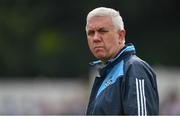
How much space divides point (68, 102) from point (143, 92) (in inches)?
738

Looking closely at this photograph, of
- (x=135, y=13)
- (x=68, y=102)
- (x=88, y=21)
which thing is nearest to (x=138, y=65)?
(x=88, y=21)

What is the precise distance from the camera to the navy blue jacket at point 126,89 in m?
6.11

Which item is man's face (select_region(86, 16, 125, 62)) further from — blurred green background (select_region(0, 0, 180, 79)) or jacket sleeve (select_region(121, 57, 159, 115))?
blurred green background (select_region(0, 0, 180, 79))

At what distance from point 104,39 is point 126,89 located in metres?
0.50

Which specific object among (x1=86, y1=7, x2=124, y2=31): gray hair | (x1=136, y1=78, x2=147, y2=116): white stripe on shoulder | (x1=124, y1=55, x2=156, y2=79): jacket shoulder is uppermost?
(x1=86, y1=7, x2=124, y2=31): gray hair

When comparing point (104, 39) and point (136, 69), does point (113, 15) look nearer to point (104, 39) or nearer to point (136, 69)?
point (104, 39)

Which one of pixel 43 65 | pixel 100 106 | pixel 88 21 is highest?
pixel 88 21

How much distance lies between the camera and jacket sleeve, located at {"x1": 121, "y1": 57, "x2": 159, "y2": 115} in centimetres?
610

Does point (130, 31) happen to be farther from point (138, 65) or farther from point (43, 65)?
point (138, 65)

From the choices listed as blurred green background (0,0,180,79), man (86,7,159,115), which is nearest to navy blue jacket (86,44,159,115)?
man (86,7,159,115)

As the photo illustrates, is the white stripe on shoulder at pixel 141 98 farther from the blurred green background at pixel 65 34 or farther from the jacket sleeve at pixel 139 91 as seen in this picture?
the blurred green background at pixel 65 34

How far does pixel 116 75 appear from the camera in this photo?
6.32 metres

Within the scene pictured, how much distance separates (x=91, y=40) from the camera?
659cm

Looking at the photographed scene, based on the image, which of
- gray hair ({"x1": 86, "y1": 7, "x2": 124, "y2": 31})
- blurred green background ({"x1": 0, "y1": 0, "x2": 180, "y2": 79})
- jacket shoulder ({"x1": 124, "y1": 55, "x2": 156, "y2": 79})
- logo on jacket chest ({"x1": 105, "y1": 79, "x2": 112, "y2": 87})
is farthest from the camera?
blurred green background ({"x1": 0, "y1": 0, "x2": 180, "y2": 79})
